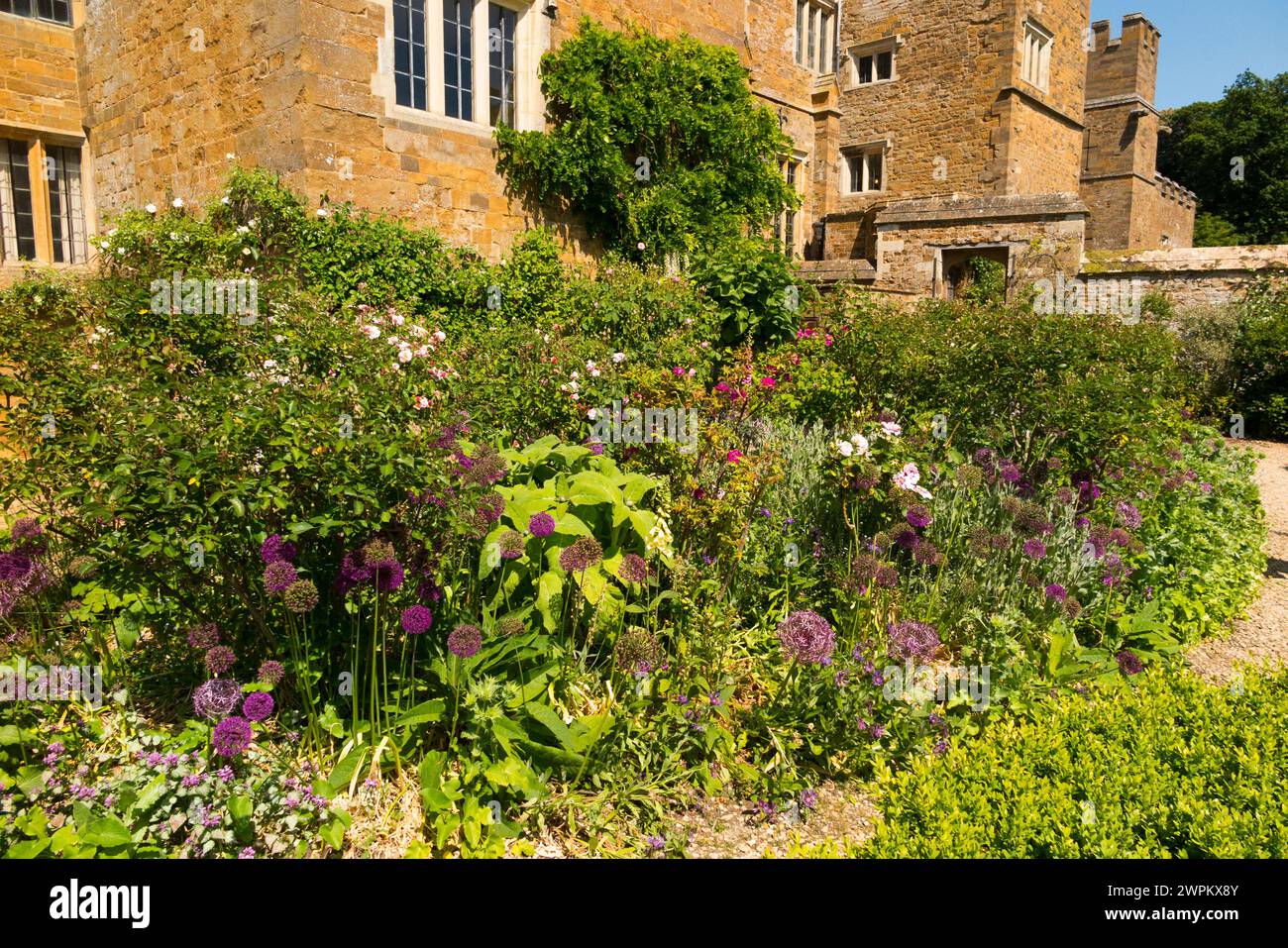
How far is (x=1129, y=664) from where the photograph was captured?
12.5 feet

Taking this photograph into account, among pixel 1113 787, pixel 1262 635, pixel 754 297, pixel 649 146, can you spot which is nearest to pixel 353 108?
pixel 649 146

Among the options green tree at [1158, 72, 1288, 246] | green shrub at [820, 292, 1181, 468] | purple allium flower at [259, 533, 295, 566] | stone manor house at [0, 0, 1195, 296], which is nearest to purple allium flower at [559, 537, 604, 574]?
purple allium flower at [259, 533, 295, 566]

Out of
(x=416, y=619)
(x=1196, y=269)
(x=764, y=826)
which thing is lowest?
(x=764, y=826)

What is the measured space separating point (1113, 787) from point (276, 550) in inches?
109

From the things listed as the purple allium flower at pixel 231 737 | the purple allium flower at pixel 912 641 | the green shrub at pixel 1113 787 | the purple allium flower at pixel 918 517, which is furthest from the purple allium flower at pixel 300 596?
the purple allium flower at pixel 918 517

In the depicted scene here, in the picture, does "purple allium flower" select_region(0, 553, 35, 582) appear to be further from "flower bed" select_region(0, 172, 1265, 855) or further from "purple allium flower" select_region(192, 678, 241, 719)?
"purple allium flower" select_region(192, 678, 241, 719)

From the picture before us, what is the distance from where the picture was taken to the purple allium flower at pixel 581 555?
3.00 meters

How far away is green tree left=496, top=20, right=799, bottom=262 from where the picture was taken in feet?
31.9

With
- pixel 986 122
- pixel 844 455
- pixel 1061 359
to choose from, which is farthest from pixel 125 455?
pixel 986 122

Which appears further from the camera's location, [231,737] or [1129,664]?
[1129,664]

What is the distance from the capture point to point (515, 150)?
9461mm

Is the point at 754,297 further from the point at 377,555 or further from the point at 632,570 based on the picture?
the point at 377,555

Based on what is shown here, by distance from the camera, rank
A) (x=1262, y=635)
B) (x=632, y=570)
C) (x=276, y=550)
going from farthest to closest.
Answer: (x=1262, y=635) < (x=632, y=570) < (x=276, y=550)
